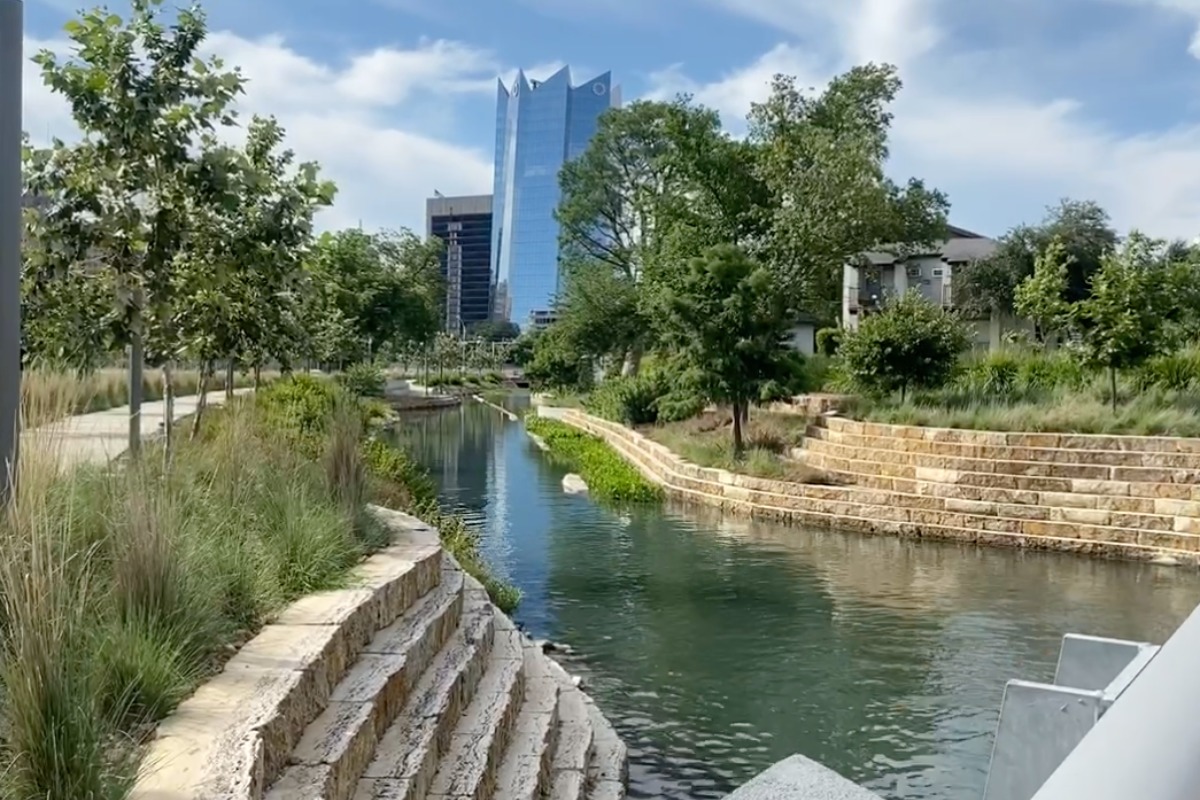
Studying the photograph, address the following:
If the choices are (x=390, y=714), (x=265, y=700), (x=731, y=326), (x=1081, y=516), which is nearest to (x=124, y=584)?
(x=265, y=700)

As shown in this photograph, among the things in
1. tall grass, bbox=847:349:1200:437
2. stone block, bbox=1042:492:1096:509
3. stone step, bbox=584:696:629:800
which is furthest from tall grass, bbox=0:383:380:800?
tall grass, bbox=847:349:1200:437

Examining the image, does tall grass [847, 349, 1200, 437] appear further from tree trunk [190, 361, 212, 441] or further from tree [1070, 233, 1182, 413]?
tree trunk [190, 361, 212, 441]

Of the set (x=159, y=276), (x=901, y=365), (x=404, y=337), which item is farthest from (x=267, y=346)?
(x=404, y=337)

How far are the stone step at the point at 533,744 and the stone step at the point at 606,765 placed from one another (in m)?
0.23

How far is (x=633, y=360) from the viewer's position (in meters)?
35.6

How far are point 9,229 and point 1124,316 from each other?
12.3m

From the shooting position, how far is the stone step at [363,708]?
111 inches

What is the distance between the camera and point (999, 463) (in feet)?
39.8

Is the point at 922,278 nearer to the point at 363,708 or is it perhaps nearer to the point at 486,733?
the point at 486,733

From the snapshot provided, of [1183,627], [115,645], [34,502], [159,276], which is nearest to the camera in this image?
[1183,627]

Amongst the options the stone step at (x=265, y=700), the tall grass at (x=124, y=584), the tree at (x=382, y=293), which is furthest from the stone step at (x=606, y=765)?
the tree at (x=382, y=293)

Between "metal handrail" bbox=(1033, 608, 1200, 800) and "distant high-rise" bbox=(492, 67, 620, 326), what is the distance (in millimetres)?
101716

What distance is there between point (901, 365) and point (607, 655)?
9.31 m

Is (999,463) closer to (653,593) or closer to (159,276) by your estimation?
(653,593)
